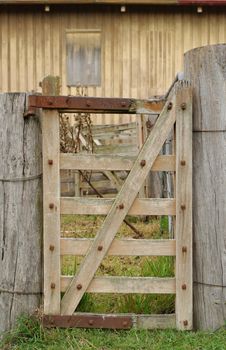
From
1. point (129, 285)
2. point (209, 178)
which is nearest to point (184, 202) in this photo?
point (209, 178)

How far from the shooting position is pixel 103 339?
166 inches

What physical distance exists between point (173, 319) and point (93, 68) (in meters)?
11.9

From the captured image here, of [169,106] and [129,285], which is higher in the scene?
[169,106]

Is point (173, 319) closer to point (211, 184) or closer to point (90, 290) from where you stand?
point (90, 290)

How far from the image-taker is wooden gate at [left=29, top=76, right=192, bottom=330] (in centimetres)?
422

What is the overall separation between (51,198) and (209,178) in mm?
1080

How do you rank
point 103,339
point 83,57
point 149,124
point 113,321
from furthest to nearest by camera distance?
point 83,57 → point 149,124 → point 113,321 → point 103,339

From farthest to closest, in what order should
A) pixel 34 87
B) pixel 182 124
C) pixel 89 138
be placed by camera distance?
1. pixel 34 87
2. pixel 89 138
3. pixel 182 124

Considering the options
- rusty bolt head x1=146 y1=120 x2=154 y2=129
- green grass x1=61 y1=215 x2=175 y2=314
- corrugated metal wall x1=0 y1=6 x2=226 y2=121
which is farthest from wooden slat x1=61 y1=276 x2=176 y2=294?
corrugated metal wall x1=0 y1=6 x2=226 y2=121

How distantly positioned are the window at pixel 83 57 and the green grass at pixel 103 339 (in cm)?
1182

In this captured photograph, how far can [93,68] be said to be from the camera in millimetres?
15656

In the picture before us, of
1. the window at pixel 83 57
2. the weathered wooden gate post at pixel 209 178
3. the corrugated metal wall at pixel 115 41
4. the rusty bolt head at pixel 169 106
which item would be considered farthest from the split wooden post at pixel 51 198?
the window at pixel 83 57

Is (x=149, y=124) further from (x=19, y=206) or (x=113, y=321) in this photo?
(x=113, y=321)

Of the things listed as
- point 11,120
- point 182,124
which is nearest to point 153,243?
point 182,124
